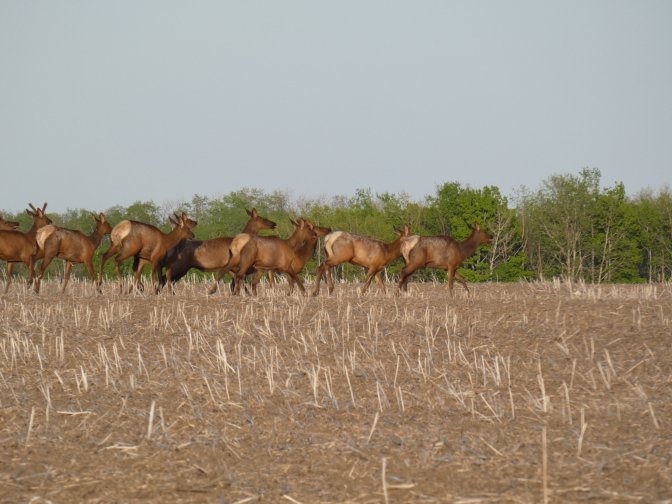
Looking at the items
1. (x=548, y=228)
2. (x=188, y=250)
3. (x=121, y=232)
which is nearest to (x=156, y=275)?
(x=188, y=250)

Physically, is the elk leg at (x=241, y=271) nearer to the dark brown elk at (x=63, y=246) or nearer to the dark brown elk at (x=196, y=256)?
the dark brown elk at (x=196, y=256)

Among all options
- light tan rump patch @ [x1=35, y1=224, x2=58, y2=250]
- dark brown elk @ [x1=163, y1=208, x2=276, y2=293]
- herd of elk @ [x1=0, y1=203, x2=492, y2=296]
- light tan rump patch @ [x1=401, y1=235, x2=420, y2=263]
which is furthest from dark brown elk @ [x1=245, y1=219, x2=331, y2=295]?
light tan rump patch @ [x1=35, y1=224, x2=58, y2=250]

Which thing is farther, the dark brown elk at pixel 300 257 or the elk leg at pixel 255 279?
the dark brown elk at pixel 300 257

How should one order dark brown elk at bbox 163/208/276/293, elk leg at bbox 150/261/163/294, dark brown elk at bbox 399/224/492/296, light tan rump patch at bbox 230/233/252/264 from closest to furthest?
light tan rump patch at bbox 230/233/252/264
elk leg at bbox 150/261/163/294
dark brown elk at bbox 163/208/276/293
dark brown elk at bbox 399/224/492/296

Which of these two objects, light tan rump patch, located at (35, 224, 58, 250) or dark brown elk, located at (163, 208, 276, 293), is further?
dark brown elk, located at (163, 208, 276, 293)

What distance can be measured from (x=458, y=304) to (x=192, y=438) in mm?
9467

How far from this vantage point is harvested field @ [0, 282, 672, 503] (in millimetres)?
6121

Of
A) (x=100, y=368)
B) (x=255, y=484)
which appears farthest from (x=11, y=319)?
(x=255, y=484)

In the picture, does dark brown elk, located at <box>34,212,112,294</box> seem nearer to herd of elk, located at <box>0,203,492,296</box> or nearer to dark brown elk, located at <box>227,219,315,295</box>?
herd of elk, located at <box>0,203,492,296</box>

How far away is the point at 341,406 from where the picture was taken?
841 centimetres

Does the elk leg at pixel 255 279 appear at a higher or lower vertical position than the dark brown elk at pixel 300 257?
lower

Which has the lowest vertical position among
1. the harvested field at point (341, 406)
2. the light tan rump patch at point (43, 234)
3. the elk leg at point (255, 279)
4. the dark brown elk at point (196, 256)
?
the harvested field at point (341, 406)

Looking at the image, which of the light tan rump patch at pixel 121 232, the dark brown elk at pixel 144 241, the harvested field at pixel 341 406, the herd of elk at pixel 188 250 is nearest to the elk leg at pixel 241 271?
the herd of elk at pixel 188 250

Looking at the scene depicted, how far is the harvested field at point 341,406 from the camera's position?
20.1ft
